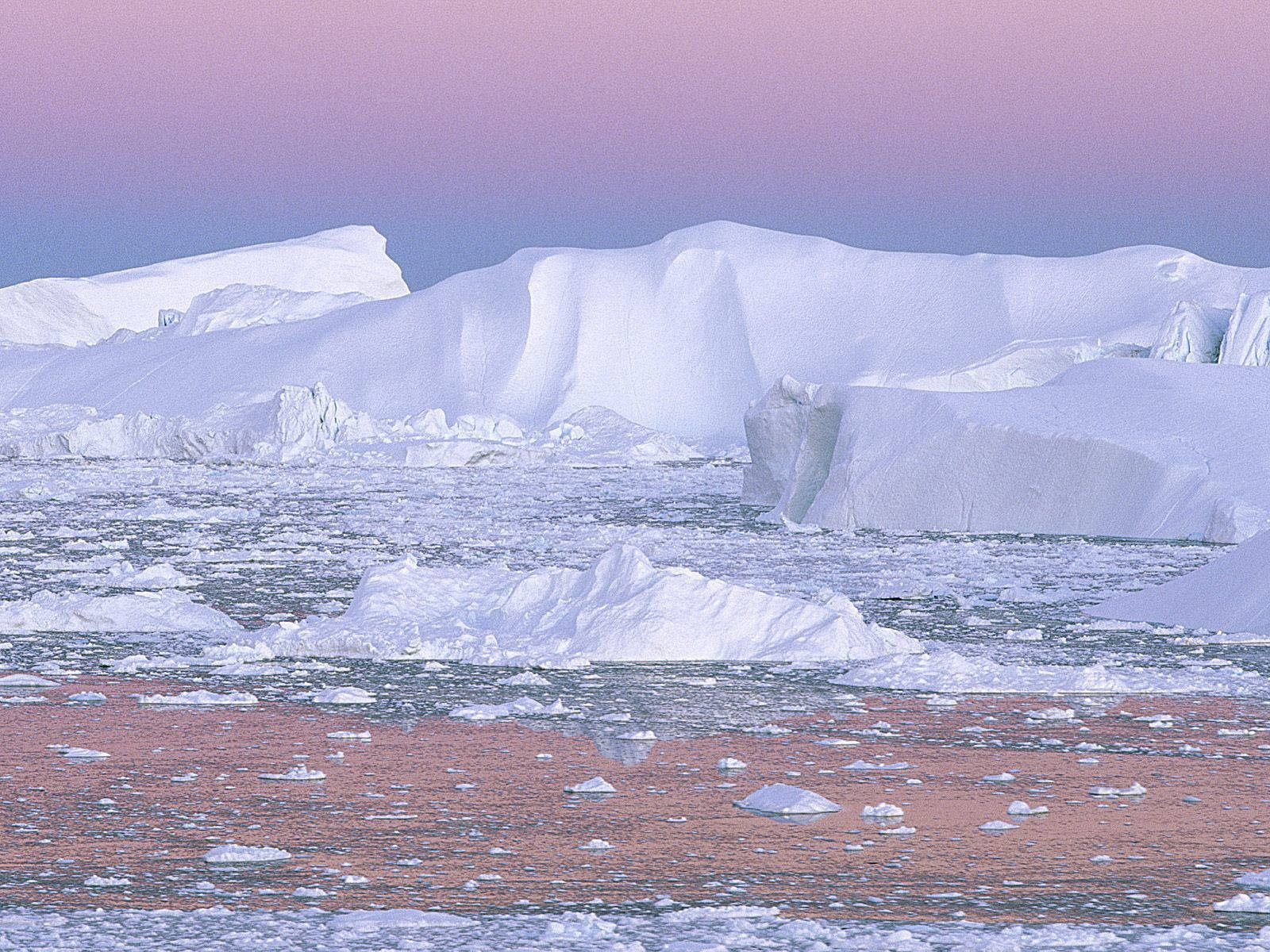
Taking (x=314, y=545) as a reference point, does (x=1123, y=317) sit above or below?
above

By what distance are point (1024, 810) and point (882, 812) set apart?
1.36ft

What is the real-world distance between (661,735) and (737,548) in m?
8.62

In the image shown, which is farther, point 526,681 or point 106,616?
point 106,616

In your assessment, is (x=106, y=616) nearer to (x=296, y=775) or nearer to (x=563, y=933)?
(x=296, y=775)

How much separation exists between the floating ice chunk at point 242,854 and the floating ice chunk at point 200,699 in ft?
8.16

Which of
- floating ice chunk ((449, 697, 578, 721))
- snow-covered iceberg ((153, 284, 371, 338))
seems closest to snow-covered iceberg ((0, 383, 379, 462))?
snow-covered iceberg ((153, 284, 371, 338))

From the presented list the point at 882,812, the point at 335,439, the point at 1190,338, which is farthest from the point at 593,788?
the point at 335,439

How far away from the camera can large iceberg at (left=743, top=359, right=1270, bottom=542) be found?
606 inches

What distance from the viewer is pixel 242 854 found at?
4.32 m

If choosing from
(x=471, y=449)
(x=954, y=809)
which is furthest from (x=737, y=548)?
(x=471, y=449)

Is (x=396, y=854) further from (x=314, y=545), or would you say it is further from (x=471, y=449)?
(x=471, y=449)

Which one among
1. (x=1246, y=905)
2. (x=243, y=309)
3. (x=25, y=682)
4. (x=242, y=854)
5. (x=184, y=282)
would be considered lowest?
(x=25, y=682)

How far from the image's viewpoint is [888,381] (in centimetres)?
3838

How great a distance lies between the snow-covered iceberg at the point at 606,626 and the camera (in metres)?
8.20
